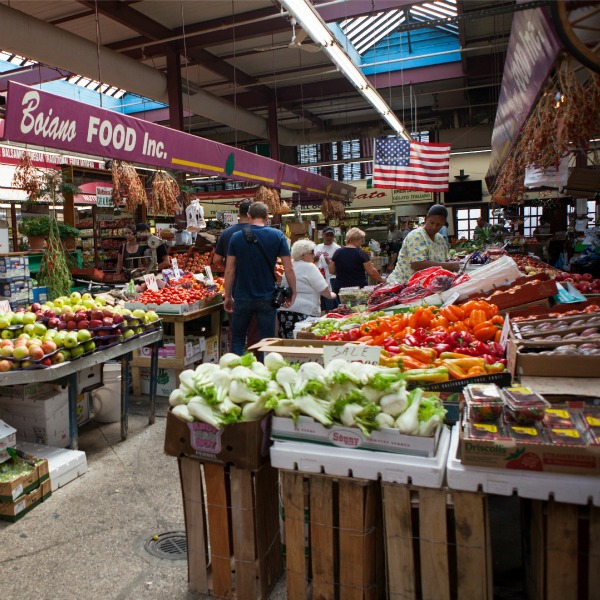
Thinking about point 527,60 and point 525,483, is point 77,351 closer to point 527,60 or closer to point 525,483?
point 525,483

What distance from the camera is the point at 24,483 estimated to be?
3322 mm

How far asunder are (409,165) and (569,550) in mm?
10823

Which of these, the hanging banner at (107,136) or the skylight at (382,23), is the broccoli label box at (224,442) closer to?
the hanging banner at (107,136)

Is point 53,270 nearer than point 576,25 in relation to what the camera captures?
No

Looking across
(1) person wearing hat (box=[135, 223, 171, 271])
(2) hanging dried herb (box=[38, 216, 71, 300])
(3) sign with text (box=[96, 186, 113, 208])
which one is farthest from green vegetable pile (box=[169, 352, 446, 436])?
(3) sign with text (box=[96, 186, 113, 208])

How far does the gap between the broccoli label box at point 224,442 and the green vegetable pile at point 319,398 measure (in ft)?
0.15

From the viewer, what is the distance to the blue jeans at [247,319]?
216 inches

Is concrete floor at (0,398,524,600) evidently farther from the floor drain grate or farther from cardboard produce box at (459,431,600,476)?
cardboard produce box at (459,431,600,476)

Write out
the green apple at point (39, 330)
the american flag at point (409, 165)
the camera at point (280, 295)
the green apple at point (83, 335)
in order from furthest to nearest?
the american flag at point (409, 165) < the camera at point (280, 295) < the green apple at point (39, 330) < the green apple at point (83, 335)

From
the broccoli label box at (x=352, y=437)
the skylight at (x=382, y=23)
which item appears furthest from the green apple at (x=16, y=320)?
the skylight at (x=382, y=23)

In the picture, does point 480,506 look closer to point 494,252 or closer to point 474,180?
point 494,252

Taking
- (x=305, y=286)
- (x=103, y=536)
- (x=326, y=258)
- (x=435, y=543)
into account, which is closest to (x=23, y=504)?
(x=103, y=536)

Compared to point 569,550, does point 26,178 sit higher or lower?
higher

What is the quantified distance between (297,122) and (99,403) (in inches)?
680
